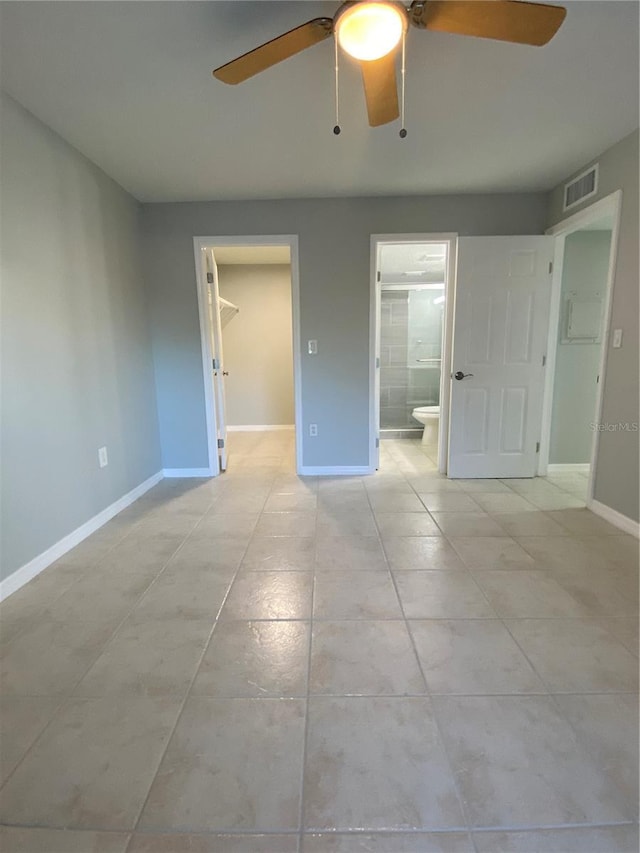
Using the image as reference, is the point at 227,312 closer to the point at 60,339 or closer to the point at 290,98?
the point at 60,339

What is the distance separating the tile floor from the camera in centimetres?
85

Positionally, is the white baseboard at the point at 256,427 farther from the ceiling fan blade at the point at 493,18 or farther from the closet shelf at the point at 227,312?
the ceiling fan blade at the point at 493,18

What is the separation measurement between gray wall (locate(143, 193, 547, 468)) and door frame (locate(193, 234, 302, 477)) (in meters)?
0.05

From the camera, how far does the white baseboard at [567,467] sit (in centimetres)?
333

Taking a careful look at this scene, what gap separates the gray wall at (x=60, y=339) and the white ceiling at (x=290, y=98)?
0.81ft

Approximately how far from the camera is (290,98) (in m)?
1.81

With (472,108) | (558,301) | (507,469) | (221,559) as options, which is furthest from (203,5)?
(507,469)

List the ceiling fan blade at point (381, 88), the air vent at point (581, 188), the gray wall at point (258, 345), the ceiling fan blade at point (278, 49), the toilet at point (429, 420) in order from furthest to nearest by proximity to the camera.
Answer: the gray wall at point (258, 345), the toilet at point (429, 420), the air vent at point (581, 188), the ceiling fan blade at point (381, 88), the ceiling fan blade at point (278, 49)

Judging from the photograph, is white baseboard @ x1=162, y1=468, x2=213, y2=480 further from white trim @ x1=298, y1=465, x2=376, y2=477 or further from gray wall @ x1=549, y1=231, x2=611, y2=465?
gray wall @ x1=549, y1=231, x2=611, y2=465

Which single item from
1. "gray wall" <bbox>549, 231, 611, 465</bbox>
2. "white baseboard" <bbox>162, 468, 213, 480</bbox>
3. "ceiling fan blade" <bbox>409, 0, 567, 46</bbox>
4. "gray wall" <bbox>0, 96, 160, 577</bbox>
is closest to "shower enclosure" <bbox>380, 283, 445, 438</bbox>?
"gray wall" <bbox>549, 231, 611, 465</bbox>

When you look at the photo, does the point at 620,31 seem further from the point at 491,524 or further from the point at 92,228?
the point at 92,228

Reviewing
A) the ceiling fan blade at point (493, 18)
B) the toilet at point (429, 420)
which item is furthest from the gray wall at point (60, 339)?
the toilet at point (429, 420)

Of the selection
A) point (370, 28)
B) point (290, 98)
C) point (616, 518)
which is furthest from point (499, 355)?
point (370, 28)

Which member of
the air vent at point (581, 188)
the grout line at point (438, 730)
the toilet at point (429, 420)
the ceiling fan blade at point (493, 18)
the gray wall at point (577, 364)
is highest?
the air vent at point (581, 188)
